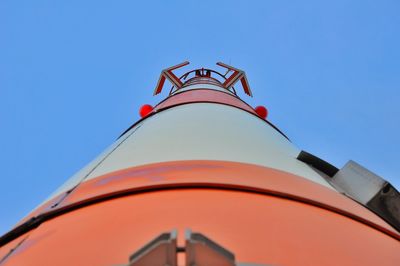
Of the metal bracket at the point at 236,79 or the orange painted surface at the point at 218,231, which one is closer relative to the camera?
the orange painted surface at the point at 218,231

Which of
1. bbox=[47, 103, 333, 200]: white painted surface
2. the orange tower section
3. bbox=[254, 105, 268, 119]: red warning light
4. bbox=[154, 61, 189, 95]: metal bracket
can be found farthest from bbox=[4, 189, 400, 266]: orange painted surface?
bbox=[154, 61, 189, 95]: metal bracket

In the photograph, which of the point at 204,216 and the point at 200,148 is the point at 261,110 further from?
the point at 204,216

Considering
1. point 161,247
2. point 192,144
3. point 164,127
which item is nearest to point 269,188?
point 192,144

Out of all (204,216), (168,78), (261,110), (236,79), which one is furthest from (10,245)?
(236,79)

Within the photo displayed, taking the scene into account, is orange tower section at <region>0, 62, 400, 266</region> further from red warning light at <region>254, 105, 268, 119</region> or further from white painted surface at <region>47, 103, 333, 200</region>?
red warning light at <region>254, 105, 268, 119</region>

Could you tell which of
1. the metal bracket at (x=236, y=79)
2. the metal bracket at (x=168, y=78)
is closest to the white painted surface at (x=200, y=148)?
the metal bracket at (x=168, y=78)

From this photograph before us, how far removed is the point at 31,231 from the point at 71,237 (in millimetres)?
340

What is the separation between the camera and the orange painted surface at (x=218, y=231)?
1.38 m

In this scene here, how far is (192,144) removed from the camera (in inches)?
96.0

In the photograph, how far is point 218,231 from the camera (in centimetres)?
146

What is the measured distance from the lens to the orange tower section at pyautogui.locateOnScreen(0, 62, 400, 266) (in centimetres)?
135

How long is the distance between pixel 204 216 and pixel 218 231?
90mm

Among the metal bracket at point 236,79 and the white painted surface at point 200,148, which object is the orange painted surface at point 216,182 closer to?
the white painted surface at point 200,148

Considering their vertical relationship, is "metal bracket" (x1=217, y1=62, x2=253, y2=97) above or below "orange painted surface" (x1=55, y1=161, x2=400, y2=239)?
above
